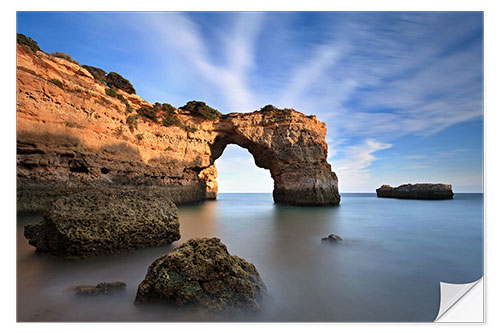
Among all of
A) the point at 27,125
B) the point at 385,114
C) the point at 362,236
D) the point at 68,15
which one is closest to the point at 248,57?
the point at 68,15

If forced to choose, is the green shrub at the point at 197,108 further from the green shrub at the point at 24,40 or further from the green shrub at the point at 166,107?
the green shrub at the point at 24,40

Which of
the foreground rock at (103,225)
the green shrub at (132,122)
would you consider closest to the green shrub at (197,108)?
the green shrub at (132,122)

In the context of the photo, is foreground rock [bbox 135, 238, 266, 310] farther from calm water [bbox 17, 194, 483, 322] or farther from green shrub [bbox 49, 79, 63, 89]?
green shrub [bbox 49, 79, 63, 89]

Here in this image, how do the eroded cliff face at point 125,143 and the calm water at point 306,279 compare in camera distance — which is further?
the eroded cliff face at point 125,143

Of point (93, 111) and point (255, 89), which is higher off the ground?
point (93, 111)

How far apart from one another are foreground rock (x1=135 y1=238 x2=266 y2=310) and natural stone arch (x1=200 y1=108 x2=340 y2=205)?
12.5 metres

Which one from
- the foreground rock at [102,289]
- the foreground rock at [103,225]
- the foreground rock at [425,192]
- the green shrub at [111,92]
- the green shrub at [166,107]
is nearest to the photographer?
the foreground rock at [102,289]

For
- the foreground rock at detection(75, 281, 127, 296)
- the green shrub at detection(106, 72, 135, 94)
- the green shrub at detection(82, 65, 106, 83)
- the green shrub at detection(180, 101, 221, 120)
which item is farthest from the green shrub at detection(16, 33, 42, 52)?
the green shrub at detection(180, 101, 221, 120)

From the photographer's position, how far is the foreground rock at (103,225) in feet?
9.23

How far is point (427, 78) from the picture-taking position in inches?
129

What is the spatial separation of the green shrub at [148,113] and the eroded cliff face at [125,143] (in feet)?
1.01
